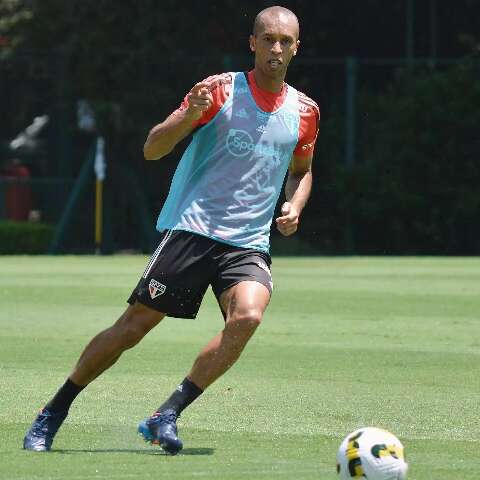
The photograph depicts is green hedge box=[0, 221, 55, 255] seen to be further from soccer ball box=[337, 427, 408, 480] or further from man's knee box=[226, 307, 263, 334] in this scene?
soccer ball box=[337, 427, 408, 480]

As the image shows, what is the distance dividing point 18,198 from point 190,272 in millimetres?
21354

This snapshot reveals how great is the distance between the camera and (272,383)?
10516 millimetres

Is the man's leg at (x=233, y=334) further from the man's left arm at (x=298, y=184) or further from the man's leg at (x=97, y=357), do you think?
the man's left arm at (x=298, y=184)

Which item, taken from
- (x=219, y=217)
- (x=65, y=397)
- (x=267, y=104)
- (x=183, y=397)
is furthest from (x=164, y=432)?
(x=267, y=104)

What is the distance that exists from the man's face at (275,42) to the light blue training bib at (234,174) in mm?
191

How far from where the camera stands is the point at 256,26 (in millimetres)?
7809

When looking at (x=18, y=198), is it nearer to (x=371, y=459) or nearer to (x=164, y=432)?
(x=164, y=432)

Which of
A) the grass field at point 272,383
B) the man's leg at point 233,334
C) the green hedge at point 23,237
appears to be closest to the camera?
the grass field at point 272,383

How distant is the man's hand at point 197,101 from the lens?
7.46 metres

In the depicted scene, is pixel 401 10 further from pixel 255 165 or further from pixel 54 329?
pixel 255 165

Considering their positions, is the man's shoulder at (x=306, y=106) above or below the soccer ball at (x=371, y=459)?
above

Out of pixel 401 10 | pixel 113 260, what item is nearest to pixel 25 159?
pixel 113 260

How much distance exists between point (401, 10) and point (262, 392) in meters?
24.6

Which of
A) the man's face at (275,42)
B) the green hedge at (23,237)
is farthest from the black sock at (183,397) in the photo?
the green hedge at (23,237)
